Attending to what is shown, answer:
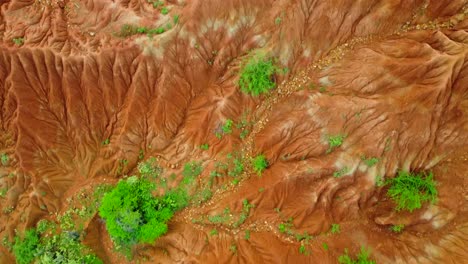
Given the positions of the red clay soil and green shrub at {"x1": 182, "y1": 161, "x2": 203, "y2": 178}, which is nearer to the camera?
the red clay soil

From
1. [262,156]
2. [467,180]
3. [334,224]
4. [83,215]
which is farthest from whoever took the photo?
[83,215]

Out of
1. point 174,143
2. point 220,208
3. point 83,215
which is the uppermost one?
point 174,143

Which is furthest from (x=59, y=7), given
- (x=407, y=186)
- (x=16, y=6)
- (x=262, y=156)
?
(x=407, y=186)

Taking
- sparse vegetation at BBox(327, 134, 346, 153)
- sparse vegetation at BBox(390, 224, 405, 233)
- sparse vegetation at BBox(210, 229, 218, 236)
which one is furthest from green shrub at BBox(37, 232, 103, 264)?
sparse vegetation at BBox(390, 224, 405, 233)

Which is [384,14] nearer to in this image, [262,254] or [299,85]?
[299,85]

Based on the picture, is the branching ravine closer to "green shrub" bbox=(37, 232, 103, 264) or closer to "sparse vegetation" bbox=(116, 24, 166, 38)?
"green shrub" bbox=(37, 232, 103, 264)

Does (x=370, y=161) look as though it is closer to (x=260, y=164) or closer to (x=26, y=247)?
(x=260, y=164)
